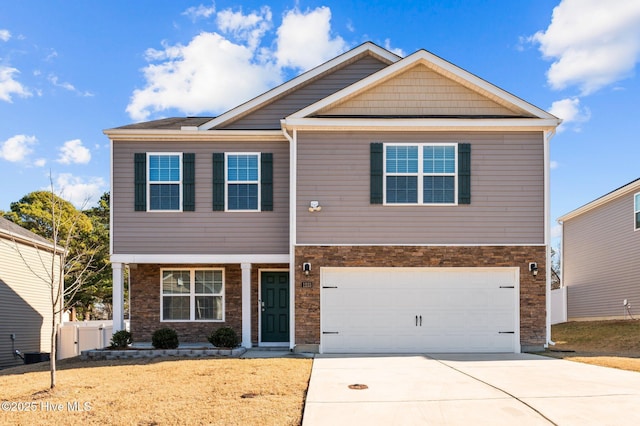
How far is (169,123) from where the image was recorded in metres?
15.4

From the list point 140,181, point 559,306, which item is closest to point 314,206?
point 140,181

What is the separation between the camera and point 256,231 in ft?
45.1

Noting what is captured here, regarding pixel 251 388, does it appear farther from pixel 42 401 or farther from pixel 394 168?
pixel 394 168

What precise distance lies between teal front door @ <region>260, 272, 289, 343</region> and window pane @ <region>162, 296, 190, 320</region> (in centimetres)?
202

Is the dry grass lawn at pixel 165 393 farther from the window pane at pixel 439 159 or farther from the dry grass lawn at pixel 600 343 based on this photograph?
the dry grass lawn at pixel 600 343

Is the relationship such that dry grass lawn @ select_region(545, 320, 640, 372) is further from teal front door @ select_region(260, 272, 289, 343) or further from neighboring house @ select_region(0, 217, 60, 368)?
neighboring house @ select_region(0, 217, 60, 368)

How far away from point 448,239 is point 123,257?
7.94 metres

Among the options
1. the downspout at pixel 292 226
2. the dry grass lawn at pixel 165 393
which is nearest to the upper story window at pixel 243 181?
the downspout at pixel 292 226

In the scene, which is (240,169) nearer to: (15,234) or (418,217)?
(418,217)

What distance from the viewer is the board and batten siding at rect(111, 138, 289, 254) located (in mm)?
13688

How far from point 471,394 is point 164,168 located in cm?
938

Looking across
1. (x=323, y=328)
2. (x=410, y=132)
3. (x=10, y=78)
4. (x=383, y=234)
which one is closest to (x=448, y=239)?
(x=383, y=234)

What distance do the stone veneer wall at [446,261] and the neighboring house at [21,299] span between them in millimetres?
9021

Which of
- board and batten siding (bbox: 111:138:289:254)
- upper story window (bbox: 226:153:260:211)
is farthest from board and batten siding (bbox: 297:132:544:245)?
upper story window (bbox: 226:153:260:211)
